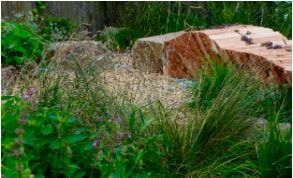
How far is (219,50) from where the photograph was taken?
4.93 m

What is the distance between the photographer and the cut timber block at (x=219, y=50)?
439 centimetres

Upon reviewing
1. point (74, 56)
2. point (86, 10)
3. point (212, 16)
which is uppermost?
point (74, 56)

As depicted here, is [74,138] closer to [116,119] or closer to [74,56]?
[116,119]

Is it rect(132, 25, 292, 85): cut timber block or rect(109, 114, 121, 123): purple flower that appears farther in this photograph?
rect(132, 25, 292, 85): cut timber block

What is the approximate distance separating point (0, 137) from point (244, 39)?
299cm

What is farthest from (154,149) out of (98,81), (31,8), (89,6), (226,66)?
(89,6)

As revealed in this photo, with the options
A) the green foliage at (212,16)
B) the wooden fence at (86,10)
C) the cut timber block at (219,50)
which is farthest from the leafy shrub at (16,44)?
the wooden fence at (86,10)

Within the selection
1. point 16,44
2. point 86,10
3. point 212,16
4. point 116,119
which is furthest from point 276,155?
point 86,10

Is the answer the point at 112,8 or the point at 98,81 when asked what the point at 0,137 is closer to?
the point at 98,81

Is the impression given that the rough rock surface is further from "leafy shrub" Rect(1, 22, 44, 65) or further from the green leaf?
the green leaf

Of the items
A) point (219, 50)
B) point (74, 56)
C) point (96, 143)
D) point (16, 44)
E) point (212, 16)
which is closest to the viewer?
point (96, 143)

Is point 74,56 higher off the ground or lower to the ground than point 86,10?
higher

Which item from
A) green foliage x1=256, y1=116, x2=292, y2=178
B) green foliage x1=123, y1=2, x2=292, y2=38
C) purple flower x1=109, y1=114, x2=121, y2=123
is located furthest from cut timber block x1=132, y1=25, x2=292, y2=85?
green foliage x1=256, y1=116, x2=292, y2=178

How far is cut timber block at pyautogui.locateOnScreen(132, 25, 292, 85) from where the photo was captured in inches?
173
